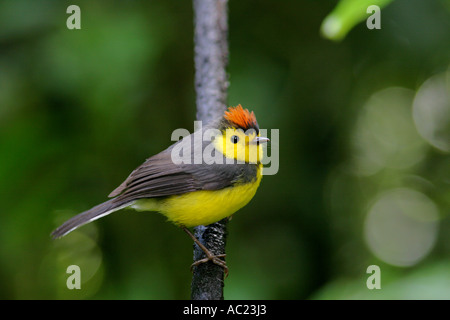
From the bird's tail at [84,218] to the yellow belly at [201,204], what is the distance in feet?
0.59

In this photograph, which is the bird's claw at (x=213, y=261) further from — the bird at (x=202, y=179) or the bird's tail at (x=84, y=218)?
the bird's tail at (x=84, y=218)

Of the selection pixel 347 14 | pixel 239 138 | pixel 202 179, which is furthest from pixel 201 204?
pixel 347 14

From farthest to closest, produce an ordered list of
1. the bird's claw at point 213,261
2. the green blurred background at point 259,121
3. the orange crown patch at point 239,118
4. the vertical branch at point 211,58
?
the green blurred background at point 259,121, the vertical branch at point 211,58, the orange crown patch at point 239,118, the bird's claw at point 213,261

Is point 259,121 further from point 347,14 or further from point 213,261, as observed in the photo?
point 347,14

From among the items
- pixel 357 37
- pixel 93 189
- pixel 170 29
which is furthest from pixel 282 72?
pixel 93 189

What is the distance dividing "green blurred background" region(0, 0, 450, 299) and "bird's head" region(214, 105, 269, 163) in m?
0.82

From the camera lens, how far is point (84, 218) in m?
2.65

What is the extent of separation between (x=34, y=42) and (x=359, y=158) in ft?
10.6

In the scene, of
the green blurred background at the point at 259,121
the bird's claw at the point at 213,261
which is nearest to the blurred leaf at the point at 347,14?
the bird's claw at the point at 213,261

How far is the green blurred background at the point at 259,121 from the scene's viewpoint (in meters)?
3.59

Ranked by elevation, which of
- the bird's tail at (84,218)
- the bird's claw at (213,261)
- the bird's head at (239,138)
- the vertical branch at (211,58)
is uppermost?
the vertical branch at (211,58)

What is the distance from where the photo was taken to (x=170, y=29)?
409 centimetres

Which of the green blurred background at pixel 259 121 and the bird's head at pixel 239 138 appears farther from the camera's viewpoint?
the green blurred background at pixel 259 121

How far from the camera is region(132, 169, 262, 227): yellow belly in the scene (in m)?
2.76
